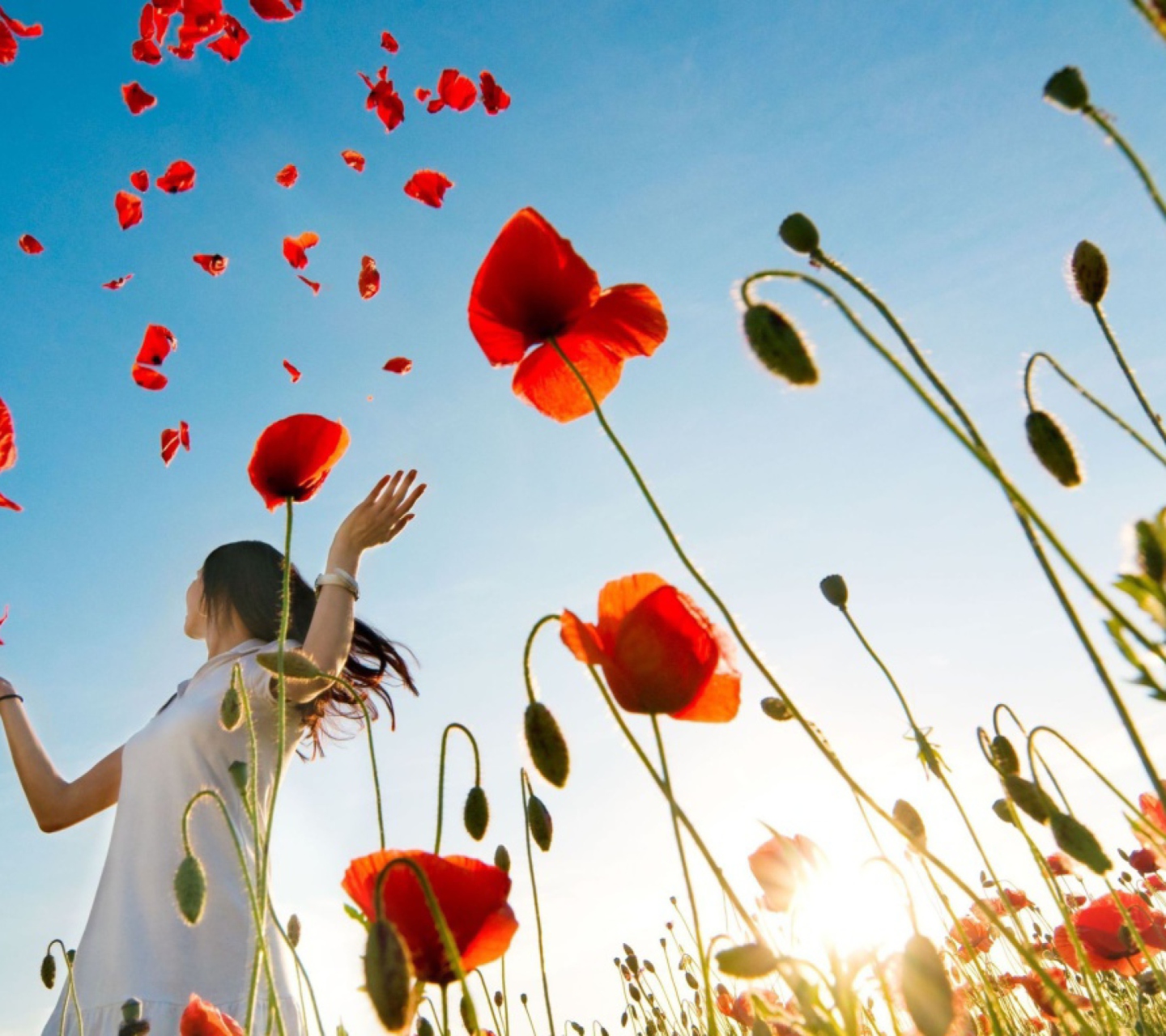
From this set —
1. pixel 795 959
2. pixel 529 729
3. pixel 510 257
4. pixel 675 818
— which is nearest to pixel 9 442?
pixel 510 257

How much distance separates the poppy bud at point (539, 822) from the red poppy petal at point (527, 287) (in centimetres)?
76

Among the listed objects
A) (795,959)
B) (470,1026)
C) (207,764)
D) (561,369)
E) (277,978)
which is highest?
(207,764)

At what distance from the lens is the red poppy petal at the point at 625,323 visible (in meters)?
1.49

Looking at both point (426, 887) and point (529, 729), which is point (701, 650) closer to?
point (529, 729)

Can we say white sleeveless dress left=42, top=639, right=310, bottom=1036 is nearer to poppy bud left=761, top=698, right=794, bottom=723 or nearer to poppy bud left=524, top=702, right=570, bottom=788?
poppy bud left=761, top=698, right=794, bottom=723

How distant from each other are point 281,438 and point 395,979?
1268 mm

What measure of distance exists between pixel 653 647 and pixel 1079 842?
1.60 ft

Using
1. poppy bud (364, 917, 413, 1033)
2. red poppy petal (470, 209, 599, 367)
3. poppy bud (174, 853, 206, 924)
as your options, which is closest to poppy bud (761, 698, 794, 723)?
red poppy petal (470, 209, 599, 367)

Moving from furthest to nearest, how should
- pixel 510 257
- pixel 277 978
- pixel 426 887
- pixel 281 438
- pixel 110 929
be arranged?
pixel 110 929, pixel 277 978, pixel 281 438, pixel 510 257, pixel 426 887

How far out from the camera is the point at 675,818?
34.6 inches

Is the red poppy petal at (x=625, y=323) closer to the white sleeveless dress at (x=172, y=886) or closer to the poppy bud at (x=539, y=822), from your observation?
the poppy bud at (x=539, y=822)

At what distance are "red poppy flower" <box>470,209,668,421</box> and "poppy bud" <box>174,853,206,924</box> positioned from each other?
3.28ft

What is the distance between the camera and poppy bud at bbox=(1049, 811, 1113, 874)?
946 mm

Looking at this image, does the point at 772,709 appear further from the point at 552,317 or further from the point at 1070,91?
the point at 1070,91
